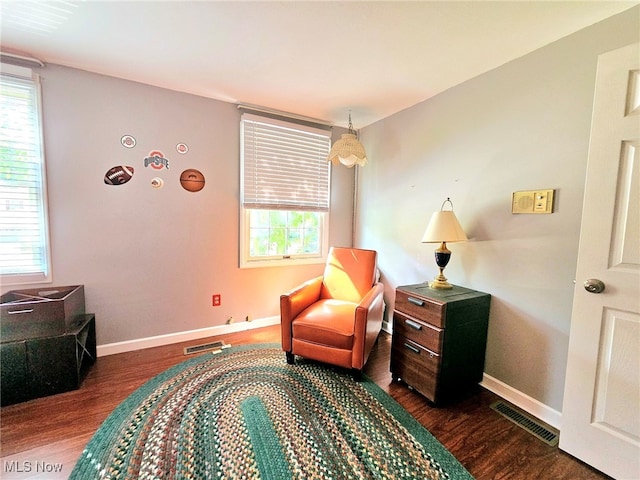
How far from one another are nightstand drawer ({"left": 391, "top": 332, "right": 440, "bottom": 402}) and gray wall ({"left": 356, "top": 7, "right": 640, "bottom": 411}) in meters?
0.58

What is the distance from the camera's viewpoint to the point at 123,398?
5.74 ft

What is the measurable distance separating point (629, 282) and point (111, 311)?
11.2 ft

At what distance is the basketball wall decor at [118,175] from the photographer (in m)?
2.21

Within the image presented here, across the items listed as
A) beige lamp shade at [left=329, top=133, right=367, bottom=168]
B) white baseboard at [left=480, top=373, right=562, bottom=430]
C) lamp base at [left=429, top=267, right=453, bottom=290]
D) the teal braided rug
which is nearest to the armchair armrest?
the teal braided rug

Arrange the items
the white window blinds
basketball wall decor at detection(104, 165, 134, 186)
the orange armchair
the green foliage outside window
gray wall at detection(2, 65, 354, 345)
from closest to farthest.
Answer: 1. the orange armchair
2. gray wall at detection(2, 65, 354, 345)
3. basketball wall decor at detection(104, 165, 134, 186)
4. the white window blinds
5. the green foliage outside window

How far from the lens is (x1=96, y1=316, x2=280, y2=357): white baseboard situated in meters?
2.29

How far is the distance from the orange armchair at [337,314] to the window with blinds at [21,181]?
1.93m

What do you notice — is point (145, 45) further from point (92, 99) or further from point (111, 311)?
point (111, 311)

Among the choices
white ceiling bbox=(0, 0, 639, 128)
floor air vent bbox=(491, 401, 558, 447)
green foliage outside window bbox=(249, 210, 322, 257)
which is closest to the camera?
white ceiling bbox=(0, 0, 639, 128)

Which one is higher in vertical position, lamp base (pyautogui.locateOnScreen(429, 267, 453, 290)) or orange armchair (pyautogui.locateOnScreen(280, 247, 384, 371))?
lamp base (pyautogui.locateOnScreen(429, 267, 453, 290))

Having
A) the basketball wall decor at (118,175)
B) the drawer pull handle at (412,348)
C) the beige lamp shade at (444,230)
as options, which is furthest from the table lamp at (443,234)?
the basketball wall decor at (118,175)

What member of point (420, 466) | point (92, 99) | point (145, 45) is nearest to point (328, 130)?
point (145, 45)

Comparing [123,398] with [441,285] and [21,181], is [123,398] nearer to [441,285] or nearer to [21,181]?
[21,181]

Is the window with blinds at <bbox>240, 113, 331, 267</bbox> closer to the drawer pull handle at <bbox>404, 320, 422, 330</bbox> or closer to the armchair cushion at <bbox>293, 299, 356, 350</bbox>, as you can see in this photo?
the armchair cushion at <bbox>293, 299, 356, 350</bbox>
